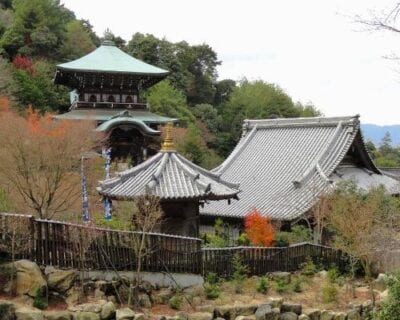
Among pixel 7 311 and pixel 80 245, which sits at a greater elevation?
pixel 80 245

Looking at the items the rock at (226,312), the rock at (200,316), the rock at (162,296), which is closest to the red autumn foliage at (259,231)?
the rock at (226,312)

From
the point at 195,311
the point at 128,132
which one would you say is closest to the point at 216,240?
the point at 195,311

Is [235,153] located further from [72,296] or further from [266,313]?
[72,296]

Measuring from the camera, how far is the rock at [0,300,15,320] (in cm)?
927

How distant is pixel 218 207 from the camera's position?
Answer: 1920 cm

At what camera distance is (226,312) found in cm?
Answer: 1107

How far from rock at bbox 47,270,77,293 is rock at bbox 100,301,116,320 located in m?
0.91

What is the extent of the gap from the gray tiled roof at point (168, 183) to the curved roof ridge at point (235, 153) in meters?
8.94

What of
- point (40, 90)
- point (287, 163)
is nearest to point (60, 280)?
point (287, 163)

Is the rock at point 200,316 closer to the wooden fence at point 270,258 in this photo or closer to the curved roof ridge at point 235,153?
the wooden fence at point 270,258

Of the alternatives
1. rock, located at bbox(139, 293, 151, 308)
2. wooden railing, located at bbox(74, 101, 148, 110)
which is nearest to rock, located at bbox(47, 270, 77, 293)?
rock, located at bbox(139, 293, 151, 308)

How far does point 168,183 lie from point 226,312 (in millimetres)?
3183

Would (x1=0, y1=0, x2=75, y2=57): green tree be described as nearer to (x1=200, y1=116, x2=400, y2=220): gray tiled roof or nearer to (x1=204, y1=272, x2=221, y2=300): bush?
(x1=200, y1=116, x2=400, y2=220): gray tiled roof

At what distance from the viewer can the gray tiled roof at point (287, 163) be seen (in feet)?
60.3
